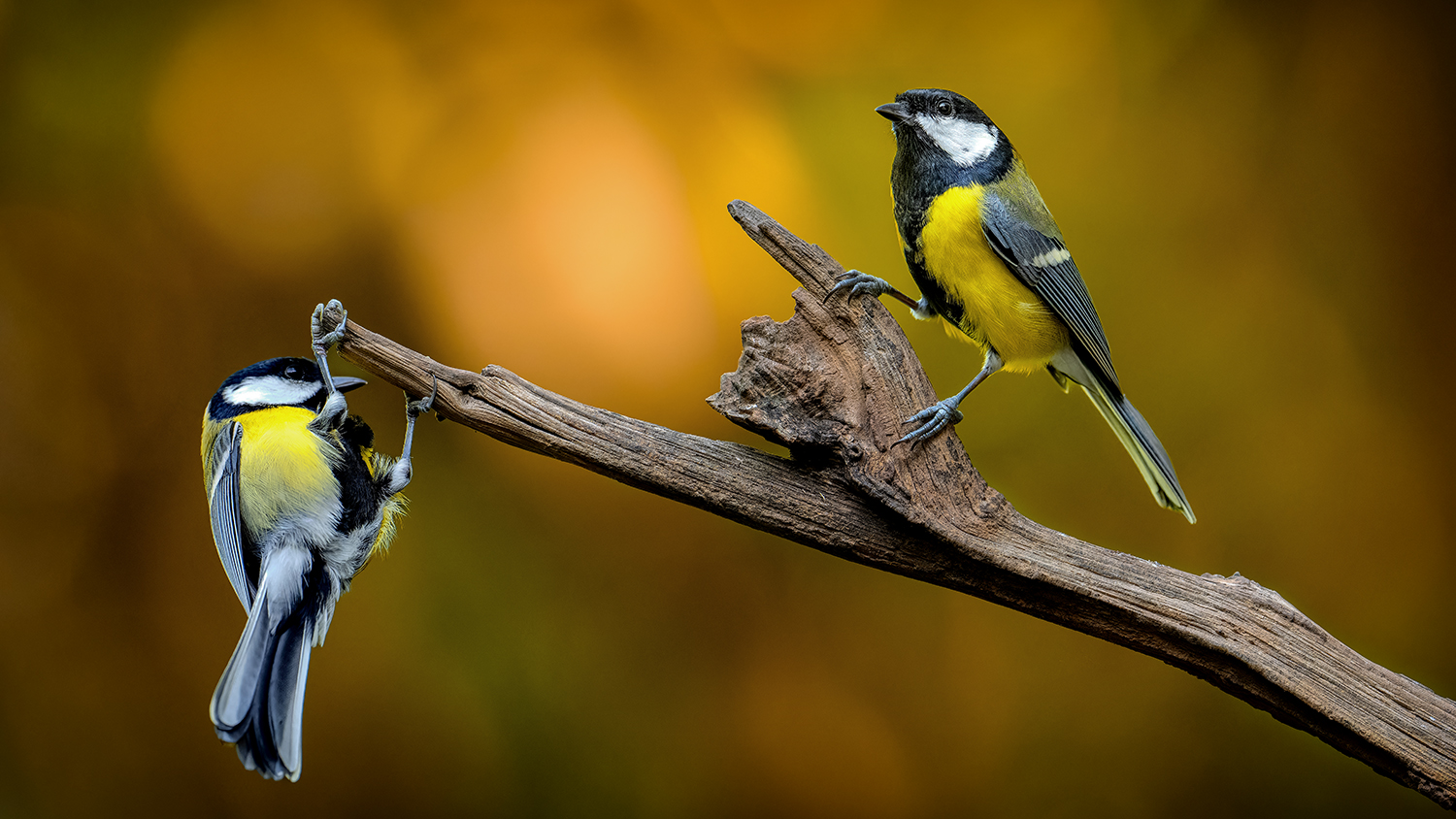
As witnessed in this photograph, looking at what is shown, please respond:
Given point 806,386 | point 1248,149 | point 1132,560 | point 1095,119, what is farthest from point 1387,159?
point 806,386

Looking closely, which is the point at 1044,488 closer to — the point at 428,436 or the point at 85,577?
the point at 428,436

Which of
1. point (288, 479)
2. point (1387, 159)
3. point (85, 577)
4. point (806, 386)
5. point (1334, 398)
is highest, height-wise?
point (1387, 159)

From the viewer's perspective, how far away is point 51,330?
2016mm

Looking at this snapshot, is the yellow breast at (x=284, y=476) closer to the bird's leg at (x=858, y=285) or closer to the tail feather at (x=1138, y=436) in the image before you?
the bird's leg at (x=858, y=285)

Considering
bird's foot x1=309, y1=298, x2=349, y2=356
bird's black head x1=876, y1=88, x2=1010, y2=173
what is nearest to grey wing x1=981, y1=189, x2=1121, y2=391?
bird's black head x1=876, y1=88, x2=1010, y2=173

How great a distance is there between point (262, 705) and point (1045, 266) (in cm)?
160

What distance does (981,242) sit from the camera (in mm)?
1665

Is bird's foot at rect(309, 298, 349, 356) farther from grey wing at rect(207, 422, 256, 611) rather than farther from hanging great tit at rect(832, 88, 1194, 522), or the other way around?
hanging great tit at rect(832, 88, 1194, 522)

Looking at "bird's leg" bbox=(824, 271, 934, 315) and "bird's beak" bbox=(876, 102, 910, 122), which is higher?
"bird's beak" bbox=(876, 102, 910, 122)

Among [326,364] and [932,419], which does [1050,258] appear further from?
[326,364]

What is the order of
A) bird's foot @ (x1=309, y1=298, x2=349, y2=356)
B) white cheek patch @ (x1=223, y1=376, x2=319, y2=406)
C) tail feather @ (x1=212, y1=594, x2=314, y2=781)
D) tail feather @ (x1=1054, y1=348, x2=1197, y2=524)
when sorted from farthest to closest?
tail feather @ (x1=1054, y1=348, x2=1197, y2=524) → white cheek patch @ (x1=223, y1=376, x2=319, y2=406) → bird's foot @ (x1=309, y1=298, x2=349, y2=356) → tail feather @ (x1=212, y1=594, x2=314, y2=781)

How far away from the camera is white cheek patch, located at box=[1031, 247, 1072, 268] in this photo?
1.67 meters

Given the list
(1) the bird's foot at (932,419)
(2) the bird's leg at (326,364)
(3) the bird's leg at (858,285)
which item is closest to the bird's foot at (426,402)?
(2) the bird's leg at (326,364)

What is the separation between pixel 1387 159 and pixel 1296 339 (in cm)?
55
